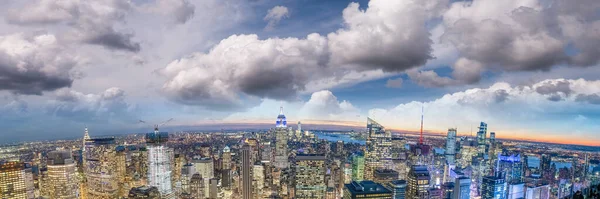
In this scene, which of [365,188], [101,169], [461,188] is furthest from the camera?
[101,169]

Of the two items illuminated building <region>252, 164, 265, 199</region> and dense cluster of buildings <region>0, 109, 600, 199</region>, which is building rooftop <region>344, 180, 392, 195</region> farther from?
illuminated building <region>252, 164, 265, 199</region>

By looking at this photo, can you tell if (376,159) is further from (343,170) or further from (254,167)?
(254,167)

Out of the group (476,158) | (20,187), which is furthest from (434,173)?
(20,187)

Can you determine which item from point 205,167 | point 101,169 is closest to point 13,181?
point 101,169

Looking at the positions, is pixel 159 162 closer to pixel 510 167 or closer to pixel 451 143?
pixel 451 143

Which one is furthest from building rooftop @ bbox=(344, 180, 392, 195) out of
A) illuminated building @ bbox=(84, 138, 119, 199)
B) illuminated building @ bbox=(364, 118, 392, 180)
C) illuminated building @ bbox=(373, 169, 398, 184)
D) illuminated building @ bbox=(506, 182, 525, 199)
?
illuminated building @ bbox=(84, 138, 119, 199)

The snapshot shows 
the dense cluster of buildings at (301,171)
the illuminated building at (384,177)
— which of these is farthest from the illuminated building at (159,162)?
the illuminated building at (384,177)

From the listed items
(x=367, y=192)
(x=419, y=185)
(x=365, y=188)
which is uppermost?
(x=365, y=188)
